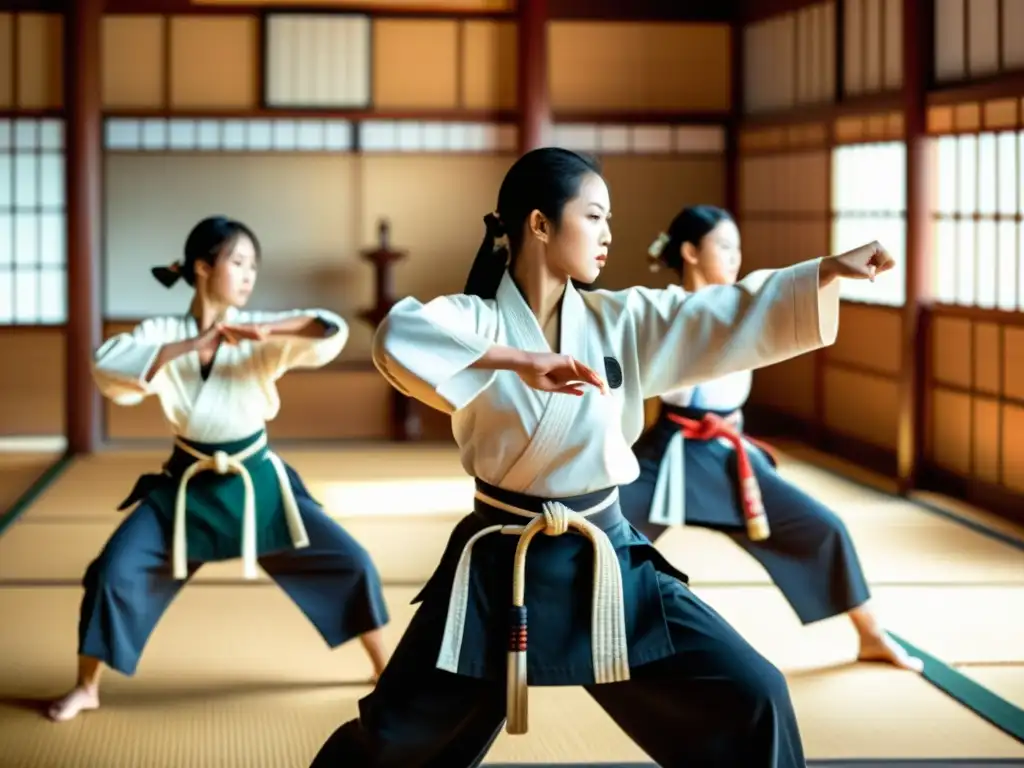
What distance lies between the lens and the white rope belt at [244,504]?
12.7 ft

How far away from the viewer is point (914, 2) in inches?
266

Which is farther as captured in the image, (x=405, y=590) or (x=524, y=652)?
(x=405, y=590)

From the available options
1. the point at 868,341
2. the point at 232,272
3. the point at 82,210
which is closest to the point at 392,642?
the point at 232,272

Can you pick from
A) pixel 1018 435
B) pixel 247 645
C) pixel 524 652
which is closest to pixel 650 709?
pixel 524 652

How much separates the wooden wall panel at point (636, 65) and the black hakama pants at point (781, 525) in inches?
188

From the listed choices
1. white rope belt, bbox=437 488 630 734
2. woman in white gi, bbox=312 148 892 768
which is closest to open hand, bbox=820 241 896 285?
woman in white gi, bbox=312 148 892 768

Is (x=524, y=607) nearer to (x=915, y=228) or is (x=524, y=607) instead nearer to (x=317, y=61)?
(x=915, y=228)

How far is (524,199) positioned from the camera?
2660 mm

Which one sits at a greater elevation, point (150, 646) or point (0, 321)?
point (0, 321)

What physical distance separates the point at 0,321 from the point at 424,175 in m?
2.27

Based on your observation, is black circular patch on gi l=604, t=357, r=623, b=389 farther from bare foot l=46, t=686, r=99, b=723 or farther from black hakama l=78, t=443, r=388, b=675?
bare foot l=46, t=686, r=99, b=723

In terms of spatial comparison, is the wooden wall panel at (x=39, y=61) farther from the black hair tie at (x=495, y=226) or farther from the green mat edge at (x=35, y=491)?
the black hair tie at (x=495, y=226)

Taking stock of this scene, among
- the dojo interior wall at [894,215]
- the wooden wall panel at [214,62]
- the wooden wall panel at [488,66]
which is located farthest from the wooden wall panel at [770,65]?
the wooden wall panel at [214,62]

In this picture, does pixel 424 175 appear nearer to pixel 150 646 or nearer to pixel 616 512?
pixel 150 646
